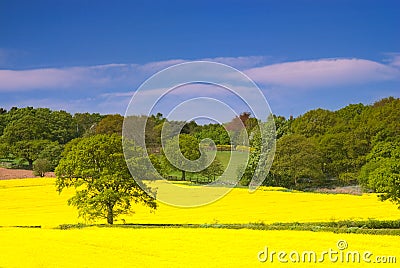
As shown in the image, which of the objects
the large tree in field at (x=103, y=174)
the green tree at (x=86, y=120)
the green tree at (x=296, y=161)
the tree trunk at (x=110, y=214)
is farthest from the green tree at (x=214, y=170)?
the green tree at (x=86, y=120)

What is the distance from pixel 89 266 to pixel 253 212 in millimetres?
27093

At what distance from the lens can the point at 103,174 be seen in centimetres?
3997

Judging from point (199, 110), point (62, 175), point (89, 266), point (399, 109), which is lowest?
point (89, 266)

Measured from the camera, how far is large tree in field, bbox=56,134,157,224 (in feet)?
130

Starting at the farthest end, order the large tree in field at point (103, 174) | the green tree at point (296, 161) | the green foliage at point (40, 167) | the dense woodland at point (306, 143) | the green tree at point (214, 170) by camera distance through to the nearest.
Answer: the green tree at point (296, 161) < the green foliage at point (40, 167) < the green tree at point (214, 170) < the dense woodland at point (306, 143) < the large tree in field at point (103, 174)

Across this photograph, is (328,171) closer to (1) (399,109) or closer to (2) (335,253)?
(1) (399,109)

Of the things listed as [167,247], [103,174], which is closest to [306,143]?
[103,174]

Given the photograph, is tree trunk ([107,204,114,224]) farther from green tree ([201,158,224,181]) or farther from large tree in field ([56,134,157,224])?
green tree ([201,158,224,181])

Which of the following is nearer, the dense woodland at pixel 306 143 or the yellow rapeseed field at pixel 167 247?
the yellow rapeseed field at pixel 167 247

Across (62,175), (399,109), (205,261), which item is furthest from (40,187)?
(399,109)

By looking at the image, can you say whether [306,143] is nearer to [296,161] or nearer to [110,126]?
[296,161]

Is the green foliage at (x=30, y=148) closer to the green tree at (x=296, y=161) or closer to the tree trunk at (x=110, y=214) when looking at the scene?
the green tree at (x=296, y=161)

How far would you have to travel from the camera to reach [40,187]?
66.6 m

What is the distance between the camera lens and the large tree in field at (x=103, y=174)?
39531 mm
